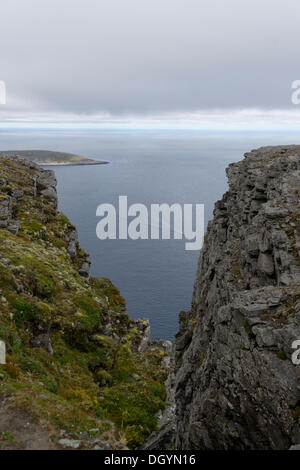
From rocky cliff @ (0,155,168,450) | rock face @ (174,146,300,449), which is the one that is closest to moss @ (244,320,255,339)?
rock face @ (174,146,300,449)

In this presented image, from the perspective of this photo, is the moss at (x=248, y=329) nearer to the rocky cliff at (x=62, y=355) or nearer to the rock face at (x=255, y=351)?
the rock face at (x=255, y=351)

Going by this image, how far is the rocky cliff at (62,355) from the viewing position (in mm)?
15219

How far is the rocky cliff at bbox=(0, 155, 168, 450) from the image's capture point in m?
15.2

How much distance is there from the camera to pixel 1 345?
793 inches

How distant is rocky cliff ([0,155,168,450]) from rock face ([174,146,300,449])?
5.16 m

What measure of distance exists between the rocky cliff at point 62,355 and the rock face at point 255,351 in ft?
16.9

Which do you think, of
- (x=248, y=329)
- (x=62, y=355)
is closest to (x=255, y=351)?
(x=248, y=329)

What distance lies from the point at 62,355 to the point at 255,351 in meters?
16.2

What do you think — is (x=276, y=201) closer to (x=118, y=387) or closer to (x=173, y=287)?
(x=118, y=387)

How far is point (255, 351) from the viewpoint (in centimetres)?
1736

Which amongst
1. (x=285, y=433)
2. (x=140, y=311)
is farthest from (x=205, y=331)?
(x=140, y=311)

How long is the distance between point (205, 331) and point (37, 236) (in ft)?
86.0

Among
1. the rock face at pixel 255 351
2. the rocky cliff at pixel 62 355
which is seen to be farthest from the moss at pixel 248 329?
the rocky cliff at pixel 62 355

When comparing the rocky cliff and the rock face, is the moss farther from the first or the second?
the rocky cliff
